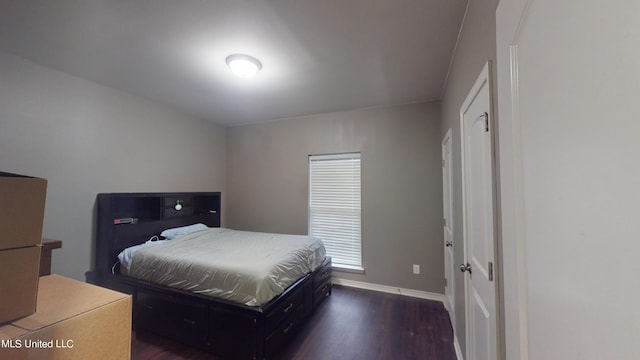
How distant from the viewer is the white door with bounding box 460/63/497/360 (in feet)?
3.66

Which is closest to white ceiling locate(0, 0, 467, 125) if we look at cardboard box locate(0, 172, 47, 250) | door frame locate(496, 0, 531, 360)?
door frame locate(496, 0, 531, 360)

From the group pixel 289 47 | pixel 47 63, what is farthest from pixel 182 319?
pixel 47 63

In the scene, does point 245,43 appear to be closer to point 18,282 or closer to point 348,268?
point 18,282

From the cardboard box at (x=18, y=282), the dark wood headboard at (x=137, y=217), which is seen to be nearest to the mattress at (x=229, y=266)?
the dark wood headboard at (x=137, y=217)

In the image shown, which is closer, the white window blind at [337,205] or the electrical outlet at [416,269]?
the electrical outlet at [416,269]

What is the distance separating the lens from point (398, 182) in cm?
330

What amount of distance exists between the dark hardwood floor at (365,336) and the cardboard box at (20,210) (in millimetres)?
2107

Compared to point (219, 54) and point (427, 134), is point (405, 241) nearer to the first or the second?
point (427, 134)

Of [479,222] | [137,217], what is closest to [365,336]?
[479,222]

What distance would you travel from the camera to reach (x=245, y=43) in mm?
1919

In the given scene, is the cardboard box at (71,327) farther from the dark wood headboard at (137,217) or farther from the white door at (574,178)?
the dark wood headboard at (137,217)

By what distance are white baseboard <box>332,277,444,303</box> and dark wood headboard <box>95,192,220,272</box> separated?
240cm

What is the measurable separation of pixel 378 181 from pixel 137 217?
3335mm

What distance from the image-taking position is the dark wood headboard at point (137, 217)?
8.57 feet
